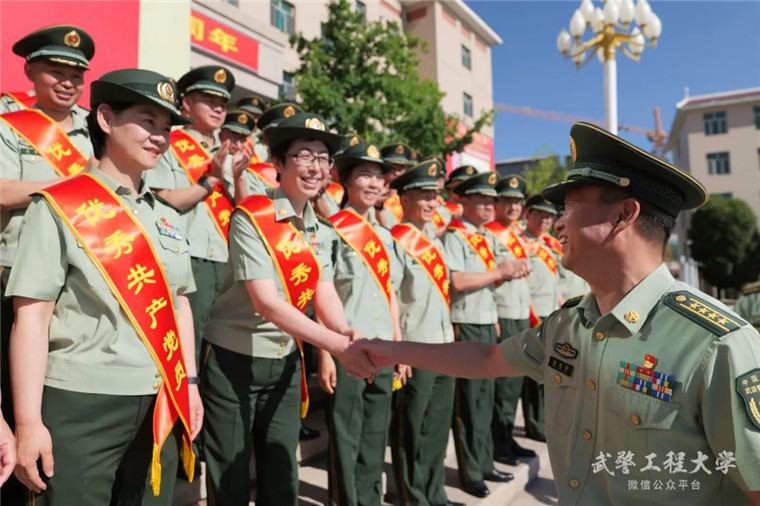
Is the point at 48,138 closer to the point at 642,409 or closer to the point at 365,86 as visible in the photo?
the point at 642,409

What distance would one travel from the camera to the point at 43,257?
177 cm

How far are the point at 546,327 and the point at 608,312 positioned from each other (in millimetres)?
280

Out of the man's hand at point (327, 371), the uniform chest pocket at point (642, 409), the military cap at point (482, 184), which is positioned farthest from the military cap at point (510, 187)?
the uniform chest pocket at point (642, 409)

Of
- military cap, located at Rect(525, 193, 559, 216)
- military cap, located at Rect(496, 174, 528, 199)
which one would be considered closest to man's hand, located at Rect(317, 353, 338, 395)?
military cap, located at Rect(496, 174, 528, 199)

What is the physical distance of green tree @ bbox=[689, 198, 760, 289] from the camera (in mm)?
31547

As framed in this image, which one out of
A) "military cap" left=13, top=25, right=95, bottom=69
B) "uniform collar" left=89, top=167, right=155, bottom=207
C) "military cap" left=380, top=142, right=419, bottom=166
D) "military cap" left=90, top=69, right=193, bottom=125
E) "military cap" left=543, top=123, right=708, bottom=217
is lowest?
"military cap" left=543, top=123, right=708, bottom=217

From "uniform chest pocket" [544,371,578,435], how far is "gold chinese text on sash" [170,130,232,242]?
2.82m

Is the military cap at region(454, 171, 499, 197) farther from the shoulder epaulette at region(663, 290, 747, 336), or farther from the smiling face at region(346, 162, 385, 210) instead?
the shoulder epaulette at region(663, 290, 747, 336)

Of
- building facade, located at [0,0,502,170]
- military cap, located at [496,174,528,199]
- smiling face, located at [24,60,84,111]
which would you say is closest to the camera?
smiling face, located at [24,60,84,111]

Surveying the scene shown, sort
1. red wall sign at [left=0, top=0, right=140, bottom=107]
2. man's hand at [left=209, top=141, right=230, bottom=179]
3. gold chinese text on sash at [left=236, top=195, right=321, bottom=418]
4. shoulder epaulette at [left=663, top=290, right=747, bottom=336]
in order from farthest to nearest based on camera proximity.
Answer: red wall sign at [left=0, top=0, right=140, bottom=107], man's hand at [left=209, top=141, right=230, bottom=179], gold chinese text on sash at [left=236, top=195, right=321, bottom=418], shoulder epaulette at [left=663, top=290, right=747, bottom=336]

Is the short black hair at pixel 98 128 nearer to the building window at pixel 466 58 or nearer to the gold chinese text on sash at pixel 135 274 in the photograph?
the gold chinese text on sash at pixel 135 274

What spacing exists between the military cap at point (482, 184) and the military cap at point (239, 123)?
79.7 inches

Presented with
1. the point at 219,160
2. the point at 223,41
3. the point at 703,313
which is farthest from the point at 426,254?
the point at 223,41

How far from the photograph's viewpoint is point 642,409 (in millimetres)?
1434
